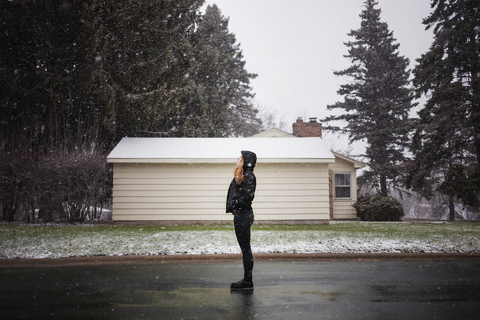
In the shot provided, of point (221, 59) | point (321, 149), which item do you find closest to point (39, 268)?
point (321, 149)

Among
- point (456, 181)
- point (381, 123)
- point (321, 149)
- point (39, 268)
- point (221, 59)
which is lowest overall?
point (39, 268)

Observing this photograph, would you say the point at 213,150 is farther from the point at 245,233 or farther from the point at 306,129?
the point at 245,233

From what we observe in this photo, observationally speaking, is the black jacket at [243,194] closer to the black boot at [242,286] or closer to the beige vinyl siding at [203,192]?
the black boot at [242,286]

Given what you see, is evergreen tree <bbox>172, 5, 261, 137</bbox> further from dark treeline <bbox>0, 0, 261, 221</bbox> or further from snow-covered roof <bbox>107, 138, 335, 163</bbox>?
snow-covered roof <bbox>107, 138, 335, 163</bbox>

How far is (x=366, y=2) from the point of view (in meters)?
36.7

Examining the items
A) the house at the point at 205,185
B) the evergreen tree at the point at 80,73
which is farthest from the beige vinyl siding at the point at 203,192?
the evergreen tree at the point at 80,73

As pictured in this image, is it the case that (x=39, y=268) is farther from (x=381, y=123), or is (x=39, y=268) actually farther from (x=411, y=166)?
(x=381, y=123)

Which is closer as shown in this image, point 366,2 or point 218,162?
point 218,162

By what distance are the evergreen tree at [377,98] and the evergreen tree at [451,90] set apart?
8.19 metres

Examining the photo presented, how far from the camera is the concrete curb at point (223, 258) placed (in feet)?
25.4

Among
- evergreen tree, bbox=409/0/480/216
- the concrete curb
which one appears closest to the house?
the concrete curb

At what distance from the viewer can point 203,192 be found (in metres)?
16.1

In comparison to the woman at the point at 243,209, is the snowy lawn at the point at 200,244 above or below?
below

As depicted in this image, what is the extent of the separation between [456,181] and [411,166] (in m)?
4.39
